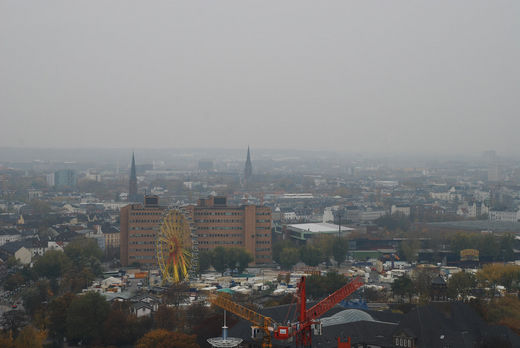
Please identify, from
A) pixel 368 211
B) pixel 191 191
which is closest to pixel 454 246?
pixel 368 211

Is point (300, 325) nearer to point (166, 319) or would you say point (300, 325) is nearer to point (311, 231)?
point (166, 319)

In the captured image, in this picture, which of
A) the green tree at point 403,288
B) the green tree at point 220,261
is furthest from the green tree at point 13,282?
the green tree at point 403,288

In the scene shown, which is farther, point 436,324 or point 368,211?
point 368,211

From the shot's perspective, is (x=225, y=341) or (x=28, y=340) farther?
(x=28, y=340)

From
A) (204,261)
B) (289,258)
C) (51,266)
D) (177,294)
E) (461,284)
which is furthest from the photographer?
(289,258)

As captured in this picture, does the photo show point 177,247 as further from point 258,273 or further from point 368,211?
point 368,211

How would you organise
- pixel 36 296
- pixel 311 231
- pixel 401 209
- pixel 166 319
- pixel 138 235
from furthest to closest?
→ 1. pixel 401 209
2. pixel 311 231
3. pixel 138 235
4. pixel 36 296
5. pixel 166 319

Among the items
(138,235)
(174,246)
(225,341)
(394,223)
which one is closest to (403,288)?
(174,246)
